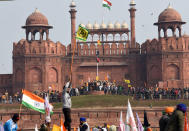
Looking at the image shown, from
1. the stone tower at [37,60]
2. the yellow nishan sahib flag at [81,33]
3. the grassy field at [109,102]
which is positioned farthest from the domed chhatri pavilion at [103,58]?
the yellow nishan sahib flag at [81,33]

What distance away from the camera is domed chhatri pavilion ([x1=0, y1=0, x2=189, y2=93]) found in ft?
168

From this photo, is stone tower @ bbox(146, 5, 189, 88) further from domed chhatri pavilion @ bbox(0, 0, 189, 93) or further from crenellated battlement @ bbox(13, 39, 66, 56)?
crenellated battlement @ bbox(13, 39, 66, 56)

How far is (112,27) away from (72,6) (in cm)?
439

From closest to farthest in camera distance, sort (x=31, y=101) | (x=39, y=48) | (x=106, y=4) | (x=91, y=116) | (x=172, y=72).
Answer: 1. (x=31, y=101)
2. (x=91, y=116)
3. (x=106, y=4)
4. (x=172, y=72)
5. (x=39, y=48)

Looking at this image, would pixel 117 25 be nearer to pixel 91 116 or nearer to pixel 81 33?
pixel 91 116

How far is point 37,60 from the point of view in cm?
5209

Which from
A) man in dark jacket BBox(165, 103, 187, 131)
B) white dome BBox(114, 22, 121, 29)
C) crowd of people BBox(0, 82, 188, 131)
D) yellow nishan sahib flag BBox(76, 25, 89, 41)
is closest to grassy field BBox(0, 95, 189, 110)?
white dome BBox(114, 22, 121, 29)

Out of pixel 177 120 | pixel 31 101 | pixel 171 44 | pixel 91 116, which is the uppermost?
pixel 171 44

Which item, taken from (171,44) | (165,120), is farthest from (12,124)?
(171,44)

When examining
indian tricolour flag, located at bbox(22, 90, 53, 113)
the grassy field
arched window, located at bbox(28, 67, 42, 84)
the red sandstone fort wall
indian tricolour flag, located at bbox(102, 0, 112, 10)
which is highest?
indian tricolour flag, located at bbox(102, 0, 112, 10)

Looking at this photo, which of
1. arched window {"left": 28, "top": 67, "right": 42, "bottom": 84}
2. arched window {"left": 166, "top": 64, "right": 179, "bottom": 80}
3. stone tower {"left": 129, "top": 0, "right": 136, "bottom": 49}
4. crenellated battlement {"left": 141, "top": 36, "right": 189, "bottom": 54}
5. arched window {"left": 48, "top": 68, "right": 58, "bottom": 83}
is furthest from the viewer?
stone tower {"left": 129, "top": 0, "right": 136, "bottom": 49}

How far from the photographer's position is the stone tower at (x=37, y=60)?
5153 cm

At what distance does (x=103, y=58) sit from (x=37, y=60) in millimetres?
6241

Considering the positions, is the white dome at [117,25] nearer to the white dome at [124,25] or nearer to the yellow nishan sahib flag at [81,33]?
the white dome at [124,25]
